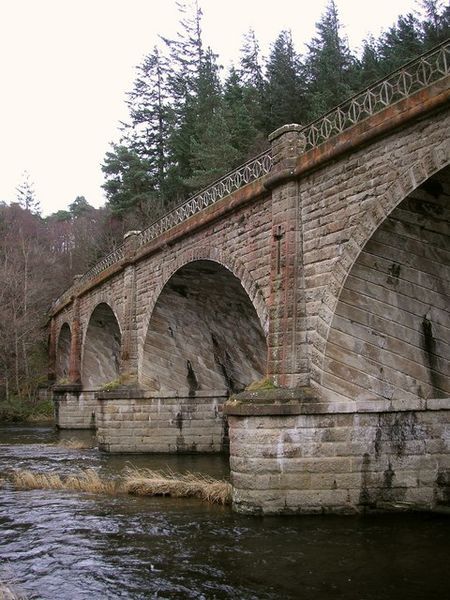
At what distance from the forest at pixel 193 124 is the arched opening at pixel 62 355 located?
58.4 inches

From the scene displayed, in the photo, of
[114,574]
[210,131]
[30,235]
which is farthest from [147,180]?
[114,574]

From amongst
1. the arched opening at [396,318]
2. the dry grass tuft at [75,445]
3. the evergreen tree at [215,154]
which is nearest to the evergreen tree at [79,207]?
the evergreen tree at [215,154]

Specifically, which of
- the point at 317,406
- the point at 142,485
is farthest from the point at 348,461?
the point at 142,485

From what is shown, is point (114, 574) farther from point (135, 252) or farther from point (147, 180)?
point (147, 180)

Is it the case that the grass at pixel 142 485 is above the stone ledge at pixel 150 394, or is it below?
below

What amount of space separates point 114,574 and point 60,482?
696 centimetres

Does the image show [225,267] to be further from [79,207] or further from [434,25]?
[79,207]

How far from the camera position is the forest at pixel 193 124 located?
35.5m

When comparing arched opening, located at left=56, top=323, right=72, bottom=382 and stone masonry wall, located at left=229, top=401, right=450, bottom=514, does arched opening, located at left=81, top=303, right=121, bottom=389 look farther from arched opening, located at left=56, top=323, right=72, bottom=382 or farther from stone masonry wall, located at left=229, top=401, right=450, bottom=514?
stone masonry wall, located at left=229, top=401, right=450, bottom=514

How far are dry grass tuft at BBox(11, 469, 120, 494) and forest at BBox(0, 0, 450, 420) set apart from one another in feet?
74.5

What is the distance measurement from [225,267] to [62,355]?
1242 inches

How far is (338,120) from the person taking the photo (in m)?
11.4

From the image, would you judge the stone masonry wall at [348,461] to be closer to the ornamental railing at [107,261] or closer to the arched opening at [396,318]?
the arched opening at [396,318]

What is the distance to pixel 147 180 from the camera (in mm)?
46531
